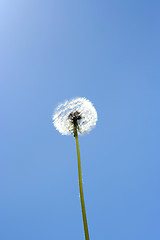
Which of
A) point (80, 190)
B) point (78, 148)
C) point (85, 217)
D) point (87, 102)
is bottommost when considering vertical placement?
point (85, 217)

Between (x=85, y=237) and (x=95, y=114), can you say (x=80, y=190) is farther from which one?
(x=95, y=114)

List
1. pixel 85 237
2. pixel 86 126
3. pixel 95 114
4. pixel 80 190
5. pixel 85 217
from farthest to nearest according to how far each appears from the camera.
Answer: pixel 95 114 < pixel 86 126 < pixel 80 190 < pixel 85 217 < pixel 85 237

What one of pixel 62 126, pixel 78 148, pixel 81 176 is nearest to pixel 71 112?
pixel 62 126

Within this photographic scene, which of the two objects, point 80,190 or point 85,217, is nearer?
point 85,217

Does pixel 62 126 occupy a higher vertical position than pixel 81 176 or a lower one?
higher

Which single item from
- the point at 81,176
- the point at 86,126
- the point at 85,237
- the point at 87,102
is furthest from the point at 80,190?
the point at 87,102

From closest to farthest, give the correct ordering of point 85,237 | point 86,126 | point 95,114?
point 85,237
point 86,126
point 95,114

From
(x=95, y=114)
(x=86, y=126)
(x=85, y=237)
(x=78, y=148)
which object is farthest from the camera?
(x=95, y=114)

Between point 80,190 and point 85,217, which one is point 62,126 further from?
point 85,217

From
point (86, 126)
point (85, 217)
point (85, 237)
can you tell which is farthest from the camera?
point (86, 126)
